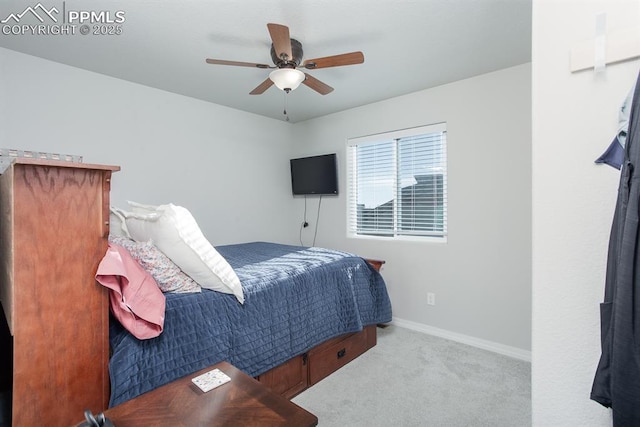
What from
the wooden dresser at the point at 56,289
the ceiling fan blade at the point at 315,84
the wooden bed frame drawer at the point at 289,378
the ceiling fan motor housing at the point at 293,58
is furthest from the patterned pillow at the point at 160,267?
the ceiling fan blade at the point at 315,84

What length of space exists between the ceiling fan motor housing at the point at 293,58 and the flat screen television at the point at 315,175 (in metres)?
1.75

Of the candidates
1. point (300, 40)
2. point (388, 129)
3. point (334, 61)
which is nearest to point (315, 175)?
point (388, 129)

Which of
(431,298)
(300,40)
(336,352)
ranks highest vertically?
(300,40)

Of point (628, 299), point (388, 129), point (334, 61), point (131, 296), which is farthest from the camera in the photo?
point (388, 129)

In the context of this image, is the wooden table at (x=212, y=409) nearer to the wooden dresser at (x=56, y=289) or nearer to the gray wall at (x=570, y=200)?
the wooden dresser at (x=56, y=289)

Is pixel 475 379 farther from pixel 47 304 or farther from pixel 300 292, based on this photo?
pixel 47 304

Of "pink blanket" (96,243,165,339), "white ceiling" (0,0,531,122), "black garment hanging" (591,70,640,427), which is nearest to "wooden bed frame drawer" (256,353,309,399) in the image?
"pink blanket" (96,243,165,339)

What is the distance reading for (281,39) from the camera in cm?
185

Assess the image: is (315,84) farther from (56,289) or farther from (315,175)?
(56,289)

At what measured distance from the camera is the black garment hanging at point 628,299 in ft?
2.40

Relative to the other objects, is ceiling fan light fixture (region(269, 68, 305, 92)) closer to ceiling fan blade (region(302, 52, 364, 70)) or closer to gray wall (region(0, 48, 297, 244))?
ceiling fan blade (region(302, 52, 364, 70))

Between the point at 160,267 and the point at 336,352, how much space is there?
59.8 inches

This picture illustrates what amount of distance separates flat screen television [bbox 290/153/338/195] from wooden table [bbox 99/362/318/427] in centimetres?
306

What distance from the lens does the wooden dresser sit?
3.32ft
